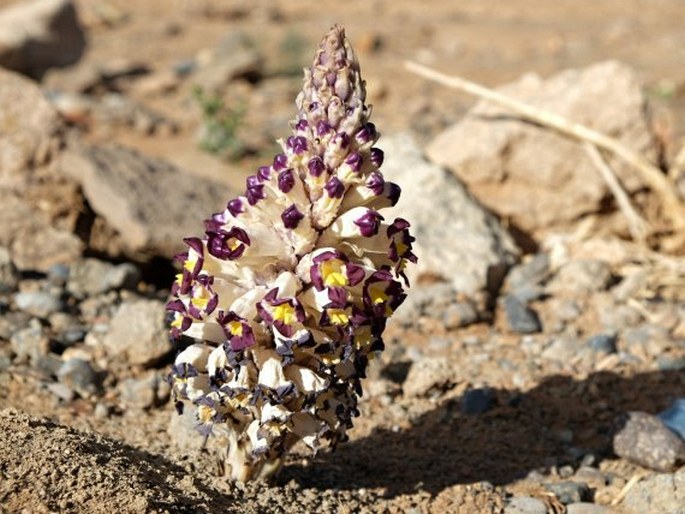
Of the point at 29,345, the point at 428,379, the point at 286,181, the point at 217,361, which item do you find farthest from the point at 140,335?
the point at 286,181

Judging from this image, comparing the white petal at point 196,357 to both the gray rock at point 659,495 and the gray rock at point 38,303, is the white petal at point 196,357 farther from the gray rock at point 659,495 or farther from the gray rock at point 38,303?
the gray rock at point 38,303

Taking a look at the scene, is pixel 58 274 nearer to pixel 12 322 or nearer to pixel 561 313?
pixel 12 322

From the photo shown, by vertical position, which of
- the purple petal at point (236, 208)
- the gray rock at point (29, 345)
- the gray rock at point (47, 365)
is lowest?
the purple petal at point (236, 208)

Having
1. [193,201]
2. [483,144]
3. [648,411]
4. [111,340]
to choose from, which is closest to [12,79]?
[193,201]

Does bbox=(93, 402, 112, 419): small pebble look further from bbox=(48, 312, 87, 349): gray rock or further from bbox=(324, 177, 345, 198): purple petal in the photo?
bbox=(324, 177, 345, 198): purple petal

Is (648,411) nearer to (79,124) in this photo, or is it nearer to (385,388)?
(385,388)

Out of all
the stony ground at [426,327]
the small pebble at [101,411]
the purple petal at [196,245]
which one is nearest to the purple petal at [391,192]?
the purple petal at [196,245]

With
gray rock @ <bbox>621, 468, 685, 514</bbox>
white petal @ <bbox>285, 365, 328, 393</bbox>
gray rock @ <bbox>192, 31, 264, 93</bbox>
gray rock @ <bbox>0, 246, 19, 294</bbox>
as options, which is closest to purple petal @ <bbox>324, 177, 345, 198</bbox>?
white petal @ <bbox>285, 365, 328, 393</bbox>

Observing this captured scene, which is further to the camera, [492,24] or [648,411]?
[492,24]
